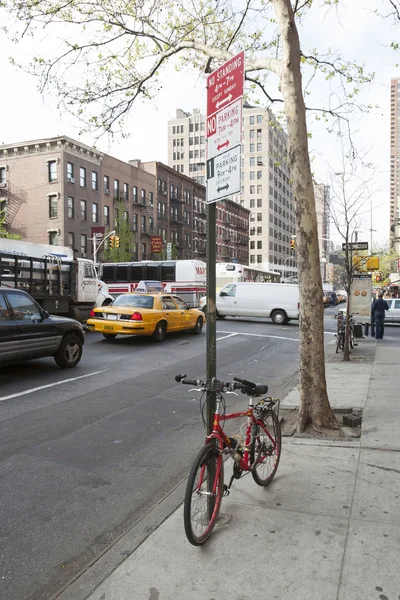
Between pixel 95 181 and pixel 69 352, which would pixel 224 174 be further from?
pixel 95 181

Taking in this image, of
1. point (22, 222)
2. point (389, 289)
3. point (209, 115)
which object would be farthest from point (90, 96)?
point (389, 289)

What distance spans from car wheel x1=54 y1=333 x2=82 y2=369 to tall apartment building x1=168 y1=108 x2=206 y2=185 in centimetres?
9922

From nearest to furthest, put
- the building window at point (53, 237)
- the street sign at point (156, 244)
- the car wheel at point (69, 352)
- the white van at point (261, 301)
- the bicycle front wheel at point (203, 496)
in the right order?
the bicycle front wheel at point (203, 496)
the car wheel at point (69, 352)
the white van at point (261, 301)
the building window at point (53, 237)
the street sign at point (156, 244)

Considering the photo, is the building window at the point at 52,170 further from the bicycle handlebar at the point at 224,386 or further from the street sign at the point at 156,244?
the bicycle handlebar at the point at 224,386

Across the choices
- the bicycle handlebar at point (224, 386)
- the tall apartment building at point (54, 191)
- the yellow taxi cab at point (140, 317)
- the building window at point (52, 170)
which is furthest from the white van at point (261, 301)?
the building window at point (52, 170)

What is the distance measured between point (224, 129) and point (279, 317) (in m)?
21.8

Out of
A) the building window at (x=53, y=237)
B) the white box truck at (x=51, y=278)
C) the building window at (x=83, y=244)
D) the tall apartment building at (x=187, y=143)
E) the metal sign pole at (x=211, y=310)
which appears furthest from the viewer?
the tall apartment building at (x=187, y=143)

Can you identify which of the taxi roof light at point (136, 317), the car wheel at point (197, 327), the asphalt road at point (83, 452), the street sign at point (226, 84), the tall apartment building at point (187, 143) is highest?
the tall apartment building at point (187, 143)

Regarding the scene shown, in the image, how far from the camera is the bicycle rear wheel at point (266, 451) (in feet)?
12.8

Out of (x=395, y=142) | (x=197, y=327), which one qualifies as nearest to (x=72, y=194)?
(x=197, y=327)

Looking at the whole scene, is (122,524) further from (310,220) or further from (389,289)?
(389,289)

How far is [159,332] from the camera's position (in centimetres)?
1541

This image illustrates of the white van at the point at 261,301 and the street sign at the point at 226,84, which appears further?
the white van at the point at 261,301

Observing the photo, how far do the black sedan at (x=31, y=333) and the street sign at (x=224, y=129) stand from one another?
640 centimetres
